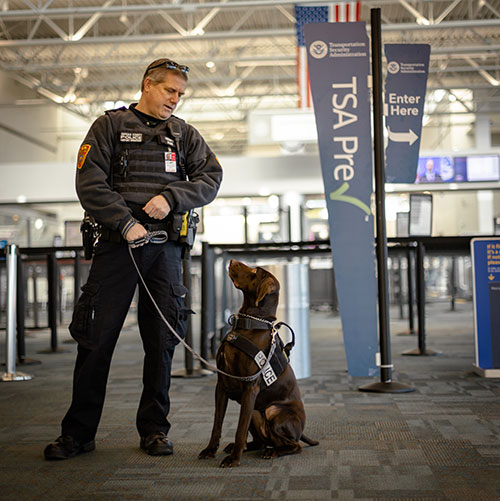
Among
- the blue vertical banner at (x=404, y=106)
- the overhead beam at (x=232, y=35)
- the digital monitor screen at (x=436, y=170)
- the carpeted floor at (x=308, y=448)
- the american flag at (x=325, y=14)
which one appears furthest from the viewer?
the digital monitor screen at (x=436, y=170)

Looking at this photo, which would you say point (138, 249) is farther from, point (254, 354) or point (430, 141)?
point (430, 141)

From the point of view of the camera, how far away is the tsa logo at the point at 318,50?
3.88 metres

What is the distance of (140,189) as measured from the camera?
2.38 meters

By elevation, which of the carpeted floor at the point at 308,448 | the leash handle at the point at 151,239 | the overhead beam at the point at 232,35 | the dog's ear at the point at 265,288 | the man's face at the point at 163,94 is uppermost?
the overhead beam at the point at 232,35

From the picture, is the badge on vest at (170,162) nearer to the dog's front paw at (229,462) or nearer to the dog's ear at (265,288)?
the dog's ear at (265,288)

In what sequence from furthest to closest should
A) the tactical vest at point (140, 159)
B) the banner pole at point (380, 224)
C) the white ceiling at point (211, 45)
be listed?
the white ceiling at point (211, 45) → the banner pole at point (380, 224) → the tactical vest at point (140, 159)

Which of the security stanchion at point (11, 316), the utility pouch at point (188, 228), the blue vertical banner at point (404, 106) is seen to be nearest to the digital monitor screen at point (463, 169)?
the blue vertical banner at point (404, 106)

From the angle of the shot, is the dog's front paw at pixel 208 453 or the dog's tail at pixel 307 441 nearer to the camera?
the dog's front paw at pixel 208 453

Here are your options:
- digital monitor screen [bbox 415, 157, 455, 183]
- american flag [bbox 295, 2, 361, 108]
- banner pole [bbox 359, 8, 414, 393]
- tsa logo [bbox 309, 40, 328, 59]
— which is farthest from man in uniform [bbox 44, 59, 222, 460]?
digital monitor screen [bbox 415, 157, 455, 183]

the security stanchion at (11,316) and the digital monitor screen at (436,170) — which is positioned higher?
the digital monitor screen at (436,170)

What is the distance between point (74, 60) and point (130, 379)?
12.7 metres

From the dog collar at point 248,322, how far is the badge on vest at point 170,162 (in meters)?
0.59

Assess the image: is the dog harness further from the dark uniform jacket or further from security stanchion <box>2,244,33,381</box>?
security stanchion <box>2,244,33,381</box>

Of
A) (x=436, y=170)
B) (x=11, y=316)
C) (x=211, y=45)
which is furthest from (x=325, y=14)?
(x=11, y=316)
